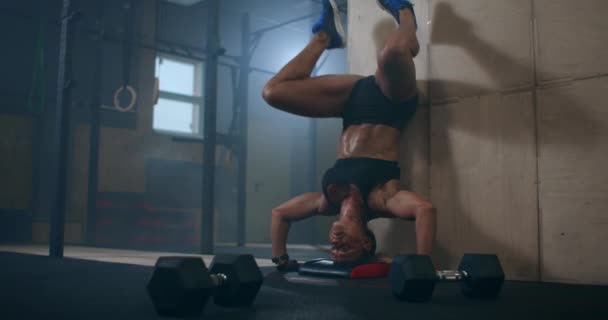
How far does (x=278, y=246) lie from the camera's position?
2.78 m

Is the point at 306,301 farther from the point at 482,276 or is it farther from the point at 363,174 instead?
the point at 363,174

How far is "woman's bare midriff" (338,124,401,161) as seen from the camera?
259 cm

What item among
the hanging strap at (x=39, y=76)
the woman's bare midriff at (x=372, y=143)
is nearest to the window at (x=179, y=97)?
the hanging strap at (x=39, y=76)

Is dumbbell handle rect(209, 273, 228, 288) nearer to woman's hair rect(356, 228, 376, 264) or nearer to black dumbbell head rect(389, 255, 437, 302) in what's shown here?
black dumbbell head rect(389, 255, 437, 302)

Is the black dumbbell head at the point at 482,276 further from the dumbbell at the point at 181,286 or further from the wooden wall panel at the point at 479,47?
the wooden wall panel at the point at 479,47

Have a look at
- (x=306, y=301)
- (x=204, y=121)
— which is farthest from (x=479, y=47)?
(x=204, y=121)

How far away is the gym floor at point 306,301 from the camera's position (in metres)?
1.38

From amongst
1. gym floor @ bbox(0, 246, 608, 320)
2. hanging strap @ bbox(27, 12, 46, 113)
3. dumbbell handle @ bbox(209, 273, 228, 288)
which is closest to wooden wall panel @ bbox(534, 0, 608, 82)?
gym floor @ bbox(0, 246, 608, 320)

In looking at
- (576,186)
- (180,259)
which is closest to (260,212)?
(576,186)

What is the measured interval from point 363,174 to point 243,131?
4.93 m

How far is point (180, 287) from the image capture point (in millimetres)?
1294

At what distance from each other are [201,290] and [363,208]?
4.08 feet

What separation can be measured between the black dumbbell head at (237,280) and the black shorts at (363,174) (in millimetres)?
1036

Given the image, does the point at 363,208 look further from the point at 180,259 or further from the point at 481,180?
the point at 180,259
